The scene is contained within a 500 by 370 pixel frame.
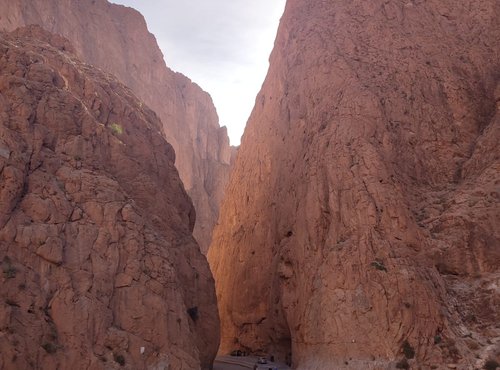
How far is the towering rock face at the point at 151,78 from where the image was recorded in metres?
62.6

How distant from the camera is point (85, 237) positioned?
24.3 m

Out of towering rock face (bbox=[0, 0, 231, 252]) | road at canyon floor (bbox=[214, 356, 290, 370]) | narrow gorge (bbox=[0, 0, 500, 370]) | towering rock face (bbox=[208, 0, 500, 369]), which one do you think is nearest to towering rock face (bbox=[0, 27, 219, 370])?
narrow gorge (bbox=[0, 0, 500, 370])

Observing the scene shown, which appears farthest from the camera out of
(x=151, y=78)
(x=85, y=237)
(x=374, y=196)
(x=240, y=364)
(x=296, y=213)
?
(x=151, y=78)

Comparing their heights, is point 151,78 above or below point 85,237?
above

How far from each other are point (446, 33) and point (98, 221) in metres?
29.2

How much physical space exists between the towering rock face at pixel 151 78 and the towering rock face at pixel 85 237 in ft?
97.9

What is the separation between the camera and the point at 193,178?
3182 inches

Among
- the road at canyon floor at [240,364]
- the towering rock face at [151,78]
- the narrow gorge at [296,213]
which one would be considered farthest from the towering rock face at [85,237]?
the towering rock face at [151,78]

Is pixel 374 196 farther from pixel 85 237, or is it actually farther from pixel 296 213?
pixel 85 237

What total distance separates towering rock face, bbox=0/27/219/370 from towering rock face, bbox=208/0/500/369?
25.3 ft

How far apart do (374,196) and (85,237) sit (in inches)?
645

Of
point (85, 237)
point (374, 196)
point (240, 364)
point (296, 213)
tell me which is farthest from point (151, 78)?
point (85, 237)

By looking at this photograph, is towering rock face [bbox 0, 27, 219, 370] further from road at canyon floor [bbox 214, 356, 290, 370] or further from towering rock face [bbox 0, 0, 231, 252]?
towering rock face [bbox 0, 0, 231, 252]

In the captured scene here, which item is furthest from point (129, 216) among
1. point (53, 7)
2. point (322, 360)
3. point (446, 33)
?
point (53, 7)
